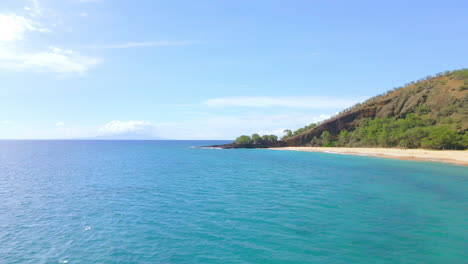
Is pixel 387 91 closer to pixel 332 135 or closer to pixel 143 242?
pixel 332 135

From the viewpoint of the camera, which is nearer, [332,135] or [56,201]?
[56,201]

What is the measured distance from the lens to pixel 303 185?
3591cm

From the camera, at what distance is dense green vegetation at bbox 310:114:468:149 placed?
85.3m

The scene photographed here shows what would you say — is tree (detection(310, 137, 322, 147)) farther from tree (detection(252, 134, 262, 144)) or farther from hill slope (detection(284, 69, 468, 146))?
tree (detection(252, 134, 262, 144))

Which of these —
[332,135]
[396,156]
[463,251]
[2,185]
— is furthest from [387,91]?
[2,185]

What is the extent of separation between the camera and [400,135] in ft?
330

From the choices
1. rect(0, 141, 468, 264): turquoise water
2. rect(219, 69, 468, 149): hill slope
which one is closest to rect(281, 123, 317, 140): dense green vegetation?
rect(219, 69, 468, 149): hill slope

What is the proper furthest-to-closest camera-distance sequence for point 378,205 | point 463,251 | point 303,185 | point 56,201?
point 303,185
point 56,201
point 378,205
point 463,251

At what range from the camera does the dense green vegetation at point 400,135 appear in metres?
85.3

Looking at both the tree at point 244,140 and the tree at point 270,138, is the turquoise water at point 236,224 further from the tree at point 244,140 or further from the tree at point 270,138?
the tree at point 244,140

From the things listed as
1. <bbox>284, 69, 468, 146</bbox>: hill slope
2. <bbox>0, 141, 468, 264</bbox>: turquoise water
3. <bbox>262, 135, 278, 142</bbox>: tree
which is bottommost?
<bbox>0, 141, 468, 264</bbox>: turquoise water

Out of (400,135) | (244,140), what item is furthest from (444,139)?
(244,140)

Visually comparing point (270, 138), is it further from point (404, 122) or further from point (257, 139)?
point (404, 122)

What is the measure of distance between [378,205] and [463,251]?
10111 millimetres
